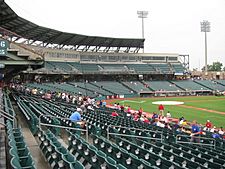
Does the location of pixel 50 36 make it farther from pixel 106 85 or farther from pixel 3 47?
pixel 3 47

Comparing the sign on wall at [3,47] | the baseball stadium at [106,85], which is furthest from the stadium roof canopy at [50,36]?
the sign on wall at [3,47]

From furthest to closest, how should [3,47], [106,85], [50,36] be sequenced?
[106,85], [50,36], [3,47]

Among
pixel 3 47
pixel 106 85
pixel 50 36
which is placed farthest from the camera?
pixel 106 85

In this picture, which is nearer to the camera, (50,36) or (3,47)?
(3,47)

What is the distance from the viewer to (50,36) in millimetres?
51375

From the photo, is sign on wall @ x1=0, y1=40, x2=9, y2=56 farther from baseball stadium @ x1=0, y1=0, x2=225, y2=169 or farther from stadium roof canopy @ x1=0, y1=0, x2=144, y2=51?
stadium roof canopy @ x1=0, y1=0, x2=144, y2=51

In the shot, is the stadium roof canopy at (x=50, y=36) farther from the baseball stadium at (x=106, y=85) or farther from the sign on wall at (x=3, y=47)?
the sign on wall at (x=3, y=47)

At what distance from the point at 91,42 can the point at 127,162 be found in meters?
55.3

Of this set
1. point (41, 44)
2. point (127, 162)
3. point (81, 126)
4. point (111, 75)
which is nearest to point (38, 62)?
point (81, 126)

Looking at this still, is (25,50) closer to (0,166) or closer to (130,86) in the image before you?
(0,166)

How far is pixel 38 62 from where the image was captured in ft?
43.3

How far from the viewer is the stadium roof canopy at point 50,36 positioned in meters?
30.7

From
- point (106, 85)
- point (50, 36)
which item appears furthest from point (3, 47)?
point (106, 85)

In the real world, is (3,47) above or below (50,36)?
below
